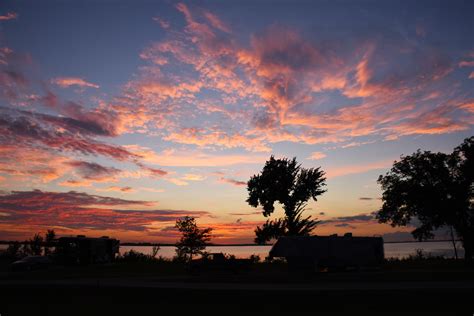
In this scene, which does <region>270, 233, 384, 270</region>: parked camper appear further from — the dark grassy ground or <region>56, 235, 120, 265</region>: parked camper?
<region>56, 235, 120, 265</region>: parked camper

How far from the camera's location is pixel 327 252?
35062 mm

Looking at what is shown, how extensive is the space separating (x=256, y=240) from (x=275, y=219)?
156 inches

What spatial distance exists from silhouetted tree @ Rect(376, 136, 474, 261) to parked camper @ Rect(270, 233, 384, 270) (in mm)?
16769

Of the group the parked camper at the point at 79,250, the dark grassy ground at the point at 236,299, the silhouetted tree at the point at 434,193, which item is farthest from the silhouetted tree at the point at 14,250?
the silhouetted tree at the point at 434,193

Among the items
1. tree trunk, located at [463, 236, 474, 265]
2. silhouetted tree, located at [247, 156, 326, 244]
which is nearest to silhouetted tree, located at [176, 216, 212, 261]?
silhouetted tree, located at [247, 156, 326, 244]

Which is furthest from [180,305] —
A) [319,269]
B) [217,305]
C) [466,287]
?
[319,269]

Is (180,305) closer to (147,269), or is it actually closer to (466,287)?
(466,287)

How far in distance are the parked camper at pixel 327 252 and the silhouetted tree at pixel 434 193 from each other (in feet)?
55.0

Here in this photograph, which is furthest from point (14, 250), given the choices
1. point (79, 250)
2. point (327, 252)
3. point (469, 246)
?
point (469, 246)

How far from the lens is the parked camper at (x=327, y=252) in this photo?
35.1 metres

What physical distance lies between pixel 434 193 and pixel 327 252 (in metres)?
21.2

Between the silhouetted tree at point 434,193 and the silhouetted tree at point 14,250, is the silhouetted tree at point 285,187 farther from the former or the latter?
the silhouetted tree at point 14,250

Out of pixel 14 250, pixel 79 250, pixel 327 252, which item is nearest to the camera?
pixel 327 252

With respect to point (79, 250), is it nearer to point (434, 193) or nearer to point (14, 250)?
point (14, 250)
